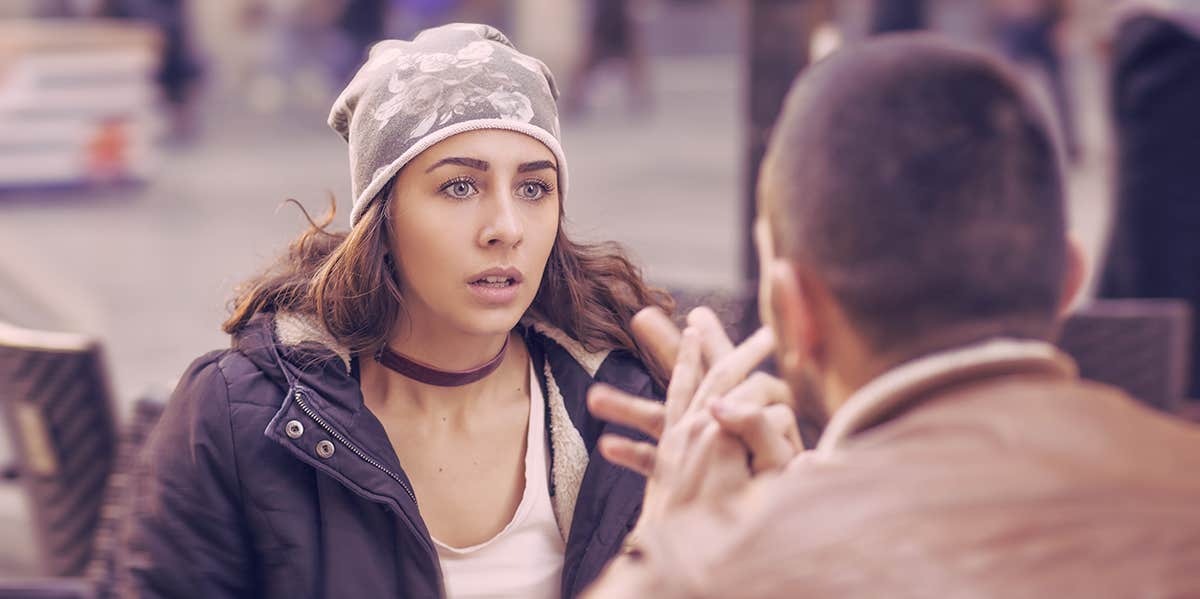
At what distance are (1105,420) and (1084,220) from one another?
8529 mm

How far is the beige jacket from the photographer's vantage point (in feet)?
3.93

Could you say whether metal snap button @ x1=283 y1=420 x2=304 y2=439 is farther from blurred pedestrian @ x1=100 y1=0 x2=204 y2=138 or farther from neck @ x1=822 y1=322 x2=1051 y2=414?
blurred pedestrian @ x1=100 y1=0 x2=204 y2=138

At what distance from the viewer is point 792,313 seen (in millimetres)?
1430

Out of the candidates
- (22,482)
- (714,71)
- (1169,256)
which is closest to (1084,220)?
(1169,256)

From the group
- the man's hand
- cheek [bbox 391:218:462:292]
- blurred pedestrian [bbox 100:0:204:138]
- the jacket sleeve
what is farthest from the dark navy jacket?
blurred pedestrian [bbox 100:0:204:138]

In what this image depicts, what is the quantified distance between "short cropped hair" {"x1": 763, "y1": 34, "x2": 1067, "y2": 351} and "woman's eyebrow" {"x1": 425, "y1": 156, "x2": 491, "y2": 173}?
34.1 inches

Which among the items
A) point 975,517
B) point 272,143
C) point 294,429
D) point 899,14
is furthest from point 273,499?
point 272,143

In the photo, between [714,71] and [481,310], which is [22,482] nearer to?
[481,310]

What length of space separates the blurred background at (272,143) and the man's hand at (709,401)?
648mm

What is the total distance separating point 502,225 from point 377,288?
0.22 metres

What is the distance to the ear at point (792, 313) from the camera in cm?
143

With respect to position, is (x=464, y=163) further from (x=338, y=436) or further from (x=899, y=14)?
(x=899, y=14)

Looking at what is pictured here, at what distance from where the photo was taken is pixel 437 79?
2.20 metres

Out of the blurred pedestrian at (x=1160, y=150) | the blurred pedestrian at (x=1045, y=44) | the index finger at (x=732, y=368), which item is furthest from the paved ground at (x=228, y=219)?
the index finger at (x=732, y=368)
